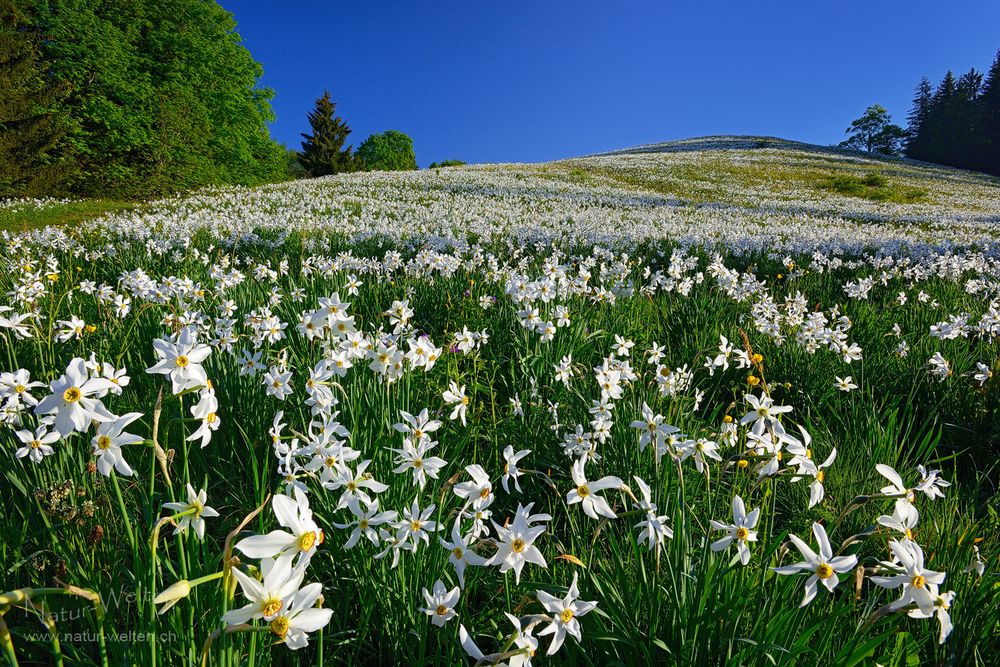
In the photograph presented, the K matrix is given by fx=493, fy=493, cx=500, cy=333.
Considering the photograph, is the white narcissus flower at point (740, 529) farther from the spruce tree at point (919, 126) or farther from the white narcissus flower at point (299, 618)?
the spruce tree at point (919, 126)

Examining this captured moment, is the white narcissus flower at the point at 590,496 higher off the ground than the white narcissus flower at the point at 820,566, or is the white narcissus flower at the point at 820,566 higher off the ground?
the white narcissus flower at the point at 590,496

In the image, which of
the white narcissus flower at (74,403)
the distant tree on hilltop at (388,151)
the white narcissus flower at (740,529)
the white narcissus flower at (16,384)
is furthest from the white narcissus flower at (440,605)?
the distant tree on hilltop at (388,151)

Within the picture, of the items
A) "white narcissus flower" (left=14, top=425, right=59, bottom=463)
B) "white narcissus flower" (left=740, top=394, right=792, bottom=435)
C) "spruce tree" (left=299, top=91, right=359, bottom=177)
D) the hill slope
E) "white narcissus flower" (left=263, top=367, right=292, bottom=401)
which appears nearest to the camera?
"white narcissus flower" (left=14, top=425, right=59, bottom=463)

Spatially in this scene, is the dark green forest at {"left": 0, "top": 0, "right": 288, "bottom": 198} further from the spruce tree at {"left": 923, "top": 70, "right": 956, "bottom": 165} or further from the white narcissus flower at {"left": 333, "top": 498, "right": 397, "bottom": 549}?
the spruce tree at {"left": 923, "top": 70, "right": 956, "bottom": 165}

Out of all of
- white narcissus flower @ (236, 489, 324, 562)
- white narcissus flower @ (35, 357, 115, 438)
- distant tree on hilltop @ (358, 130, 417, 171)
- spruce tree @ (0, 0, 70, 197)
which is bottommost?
white narcissus flower @ (236, 489, 324, 562)

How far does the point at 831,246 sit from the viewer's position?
905 centimetres

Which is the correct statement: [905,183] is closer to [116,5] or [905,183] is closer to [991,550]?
[991,550]

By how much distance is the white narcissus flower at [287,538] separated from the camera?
33.4 inches

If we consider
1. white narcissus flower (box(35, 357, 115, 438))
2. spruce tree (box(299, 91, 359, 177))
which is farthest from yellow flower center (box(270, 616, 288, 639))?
spruce tree (box(299, 91, 359, 177))

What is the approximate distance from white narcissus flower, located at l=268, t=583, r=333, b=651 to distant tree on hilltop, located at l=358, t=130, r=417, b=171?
83.2m

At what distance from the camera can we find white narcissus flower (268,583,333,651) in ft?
2.86

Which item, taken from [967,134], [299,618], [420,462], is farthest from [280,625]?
[967,134]

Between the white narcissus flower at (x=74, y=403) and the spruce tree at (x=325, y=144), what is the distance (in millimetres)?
64586

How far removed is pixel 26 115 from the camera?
2734cm
